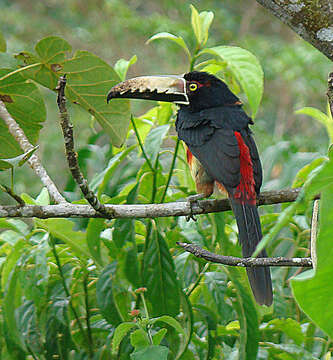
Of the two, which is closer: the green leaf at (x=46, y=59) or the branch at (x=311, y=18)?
the branch at (x=311, y=18)

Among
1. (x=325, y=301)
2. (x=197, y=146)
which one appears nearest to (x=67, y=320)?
(x=197, y=146)

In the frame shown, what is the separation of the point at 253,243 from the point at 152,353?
28.4 inches

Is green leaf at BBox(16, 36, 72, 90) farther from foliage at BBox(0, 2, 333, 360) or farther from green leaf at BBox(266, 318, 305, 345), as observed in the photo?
green leaf at BBox(266, 318, 305, 345)

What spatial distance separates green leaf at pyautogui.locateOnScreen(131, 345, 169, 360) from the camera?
103cm

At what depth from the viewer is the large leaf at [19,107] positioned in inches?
63.7

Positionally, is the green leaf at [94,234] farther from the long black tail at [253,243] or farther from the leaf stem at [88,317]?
the long black tail at [253,243]

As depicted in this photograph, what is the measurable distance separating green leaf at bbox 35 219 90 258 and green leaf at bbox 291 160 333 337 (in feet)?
3.17

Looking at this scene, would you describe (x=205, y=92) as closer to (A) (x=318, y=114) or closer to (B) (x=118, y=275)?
(A) (x=318, y=114)

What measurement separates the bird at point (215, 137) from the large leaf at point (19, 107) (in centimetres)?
26

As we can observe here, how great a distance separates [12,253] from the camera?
155cm

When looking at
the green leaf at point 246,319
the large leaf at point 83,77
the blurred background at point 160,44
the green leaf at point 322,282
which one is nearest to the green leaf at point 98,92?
the large leaf at point 83,77

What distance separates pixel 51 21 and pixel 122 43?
141cm

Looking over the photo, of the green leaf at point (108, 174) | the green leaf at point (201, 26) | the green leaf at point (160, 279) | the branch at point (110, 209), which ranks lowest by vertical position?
the green leaf at point (160, 279)

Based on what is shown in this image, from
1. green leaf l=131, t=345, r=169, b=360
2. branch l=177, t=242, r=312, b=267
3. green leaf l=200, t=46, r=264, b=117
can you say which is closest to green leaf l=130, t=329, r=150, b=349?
green leaf l=131, t=345, r=169, b=360
